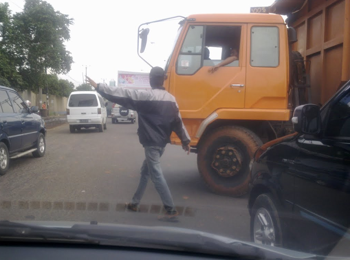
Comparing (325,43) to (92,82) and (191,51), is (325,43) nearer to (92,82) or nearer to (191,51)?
(191,51)

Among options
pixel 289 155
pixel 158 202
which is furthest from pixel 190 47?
pixel 289 155

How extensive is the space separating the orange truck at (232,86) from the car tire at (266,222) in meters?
2.31

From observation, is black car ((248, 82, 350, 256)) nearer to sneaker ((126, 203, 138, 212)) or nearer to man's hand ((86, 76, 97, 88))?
sneaker ((126, 203, 138, 212))

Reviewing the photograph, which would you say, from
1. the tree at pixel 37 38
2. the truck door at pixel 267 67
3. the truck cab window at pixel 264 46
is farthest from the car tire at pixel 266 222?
the tree at pixel 37 38

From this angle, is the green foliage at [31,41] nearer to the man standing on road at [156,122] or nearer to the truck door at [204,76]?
the truck door at [204,76]

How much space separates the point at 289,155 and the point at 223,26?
11.4 feet

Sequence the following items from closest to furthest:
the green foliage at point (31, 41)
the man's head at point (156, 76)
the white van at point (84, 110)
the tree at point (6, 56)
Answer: the man's head at point (156, 76), the white van at point (84, 110), the tree at point (6, 56), the green foliage at point (31, 41)

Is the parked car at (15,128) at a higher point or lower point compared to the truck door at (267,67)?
lower

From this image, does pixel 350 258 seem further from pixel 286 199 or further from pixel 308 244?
pixel 286 199

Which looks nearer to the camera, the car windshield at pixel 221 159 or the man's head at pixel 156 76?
the car windshield at pixel 221 159

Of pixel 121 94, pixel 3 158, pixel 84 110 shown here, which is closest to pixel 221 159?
pixel 121 94

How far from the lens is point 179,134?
5602 millimetres

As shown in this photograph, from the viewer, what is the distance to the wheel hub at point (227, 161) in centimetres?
662

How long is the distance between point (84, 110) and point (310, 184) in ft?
57.9
